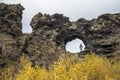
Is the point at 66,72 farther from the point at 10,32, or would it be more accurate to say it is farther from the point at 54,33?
the point at 54,33

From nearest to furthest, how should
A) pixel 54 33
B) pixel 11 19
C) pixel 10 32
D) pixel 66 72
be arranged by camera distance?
pixel 66 72 → pixel 10 32 → pixel 11 19 → pixel 54 33

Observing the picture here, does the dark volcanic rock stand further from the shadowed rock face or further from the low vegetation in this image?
the low vegetation

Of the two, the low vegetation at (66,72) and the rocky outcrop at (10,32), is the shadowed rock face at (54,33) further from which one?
the low vegetation at (66,72)

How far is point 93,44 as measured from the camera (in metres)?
84.2

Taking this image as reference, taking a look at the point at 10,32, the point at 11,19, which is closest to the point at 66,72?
the point at 10,32

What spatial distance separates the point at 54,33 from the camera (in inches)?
3332

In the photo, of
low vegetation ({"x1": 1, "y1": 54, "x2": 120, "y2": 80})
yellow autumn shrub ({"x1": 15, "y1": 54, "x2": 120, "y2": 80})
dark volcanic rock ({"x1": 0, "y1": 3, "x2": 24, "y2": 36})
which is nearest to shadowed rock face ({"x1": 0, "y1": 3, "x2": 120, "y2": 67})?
dark volcanic rock ({"x1": 0, "y1": 3, "x2": 24, "y2": 36})

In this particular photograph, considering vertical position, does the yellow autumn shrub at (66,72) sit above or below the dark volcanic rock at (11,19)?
below

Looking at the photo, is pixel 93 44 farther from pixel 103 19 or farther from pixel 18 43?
pixel 18 43

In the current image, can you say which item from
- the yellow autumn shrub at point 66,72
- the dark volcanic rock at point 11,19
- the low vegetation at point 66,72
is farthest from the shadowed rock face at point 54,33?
the yellow autumn shrub at point 66,72

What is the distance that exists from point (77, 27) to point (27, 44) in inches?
1092

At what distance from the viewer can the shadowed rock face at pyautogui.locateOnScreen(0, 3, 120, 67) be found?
2532 inches

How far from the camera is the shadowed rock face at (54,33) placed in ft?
211

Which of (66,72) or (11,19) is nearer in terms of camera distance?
(66,72)
